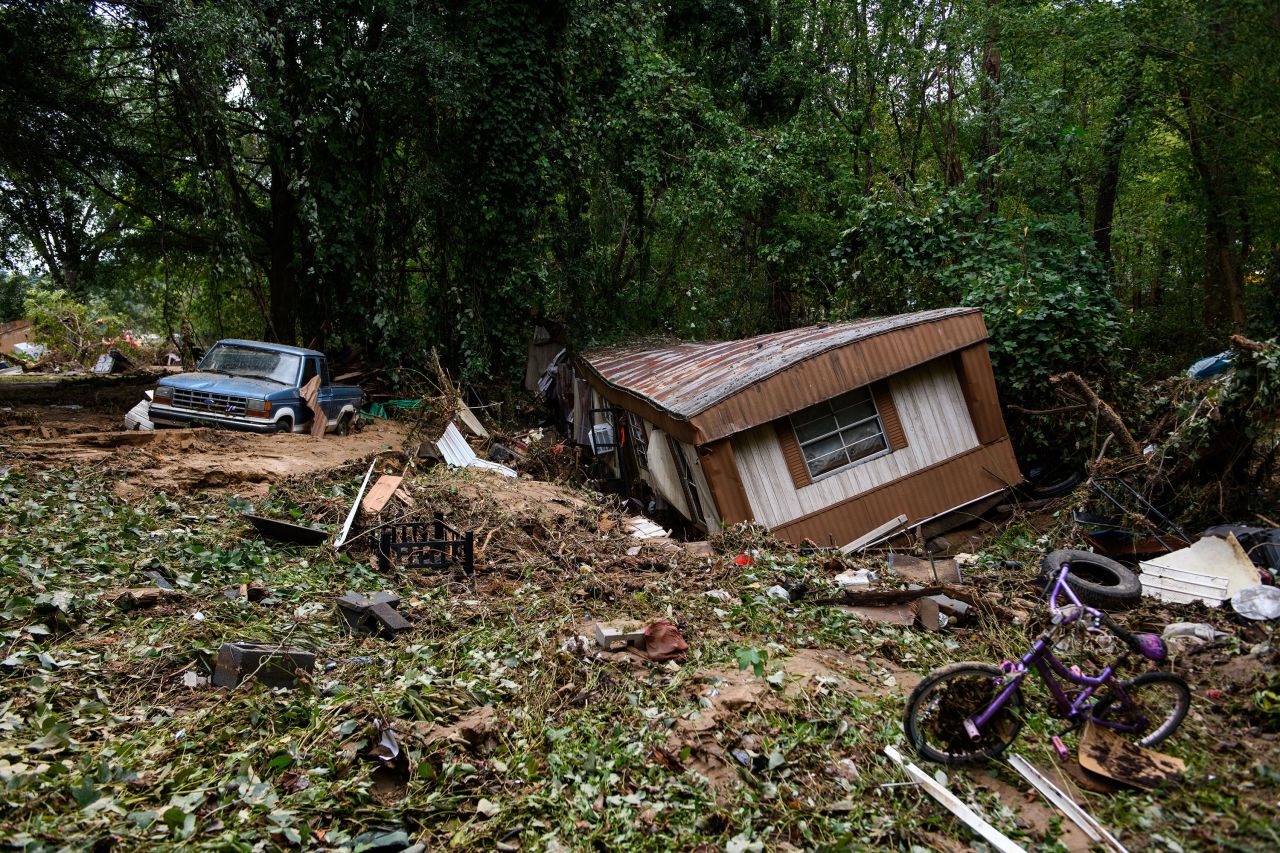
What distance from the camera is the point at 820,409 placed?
10.7 metres

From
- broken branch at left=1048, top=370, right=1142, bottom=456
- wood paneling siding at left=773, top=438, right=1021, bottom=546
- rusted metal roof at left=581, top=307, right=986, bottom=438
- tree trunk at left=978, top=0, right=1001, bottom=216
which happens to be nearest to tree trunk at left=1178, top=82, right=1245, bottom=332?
tree trunk at left=978, top=0, right=1001, bottom=216

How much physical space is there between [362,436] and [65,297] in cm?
1991

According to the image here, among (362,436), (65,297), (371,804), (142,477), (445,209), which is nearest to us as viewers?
(371,804)

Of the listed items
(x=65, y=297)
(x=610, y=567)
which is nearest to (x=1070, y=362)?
(x=610, y=567)

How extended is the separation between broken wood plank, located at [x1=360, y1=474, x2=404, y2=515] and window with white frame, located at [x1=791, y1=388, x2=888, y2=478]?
5.05 meters

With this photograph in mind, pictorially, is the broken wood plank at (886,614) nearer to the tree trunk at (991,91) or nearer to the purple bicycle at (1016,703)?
the purple bicycle at (1016,703)

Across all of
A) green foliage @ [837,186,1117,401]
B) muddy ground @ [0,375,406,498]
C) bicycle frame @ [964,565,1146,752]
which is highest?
muddy ground @ [0,375,406,498]

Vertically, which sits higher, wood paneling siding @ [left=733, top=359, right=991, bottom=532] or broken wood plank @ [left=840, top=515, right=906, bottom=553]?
wood paneling siding @ [left=733, top=359, right=991, bottom=532]

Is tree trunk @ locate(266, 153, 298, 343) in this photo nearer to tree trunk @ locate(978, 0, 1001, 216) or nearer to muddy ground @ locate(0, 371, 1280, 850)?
muddy ground @ locate(0, 371, 1280, 850)

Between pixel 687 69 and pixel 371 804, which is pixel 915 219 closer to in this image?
pixel 687 69

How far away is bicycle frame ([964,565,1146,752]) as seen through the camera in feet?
14.1

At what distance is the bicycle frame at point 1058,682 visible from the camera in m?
4.31

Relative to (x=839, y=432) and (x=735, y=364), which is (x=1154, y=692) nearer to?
(x=839, y=432)

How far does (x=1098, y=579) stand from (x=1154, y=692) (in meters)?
3.33
